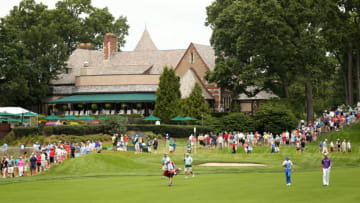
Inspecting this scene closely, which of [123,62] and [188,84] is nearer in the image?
[188,84]

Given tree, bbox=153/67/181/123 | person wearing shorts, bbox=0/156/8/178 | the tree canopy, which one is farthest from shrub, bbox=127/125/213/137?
person wearing shorts, bbox=0/156/8/178

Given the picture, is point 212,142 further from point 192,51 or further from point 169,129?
point 192,51

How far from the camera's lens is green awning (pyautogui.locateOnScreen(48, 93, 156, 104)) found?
7797cm

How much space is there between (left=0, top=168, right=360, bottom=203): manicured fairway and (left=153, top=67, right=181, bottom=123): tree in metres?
34.5

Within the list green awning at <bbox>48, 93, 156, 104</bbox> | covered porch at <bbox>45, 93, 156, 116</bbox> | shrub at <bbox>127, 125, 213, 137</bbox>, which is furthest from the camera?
covered porch at <bbox>45, 93, 156, 116</bbox>

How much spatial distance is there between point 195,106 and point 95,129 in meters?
13.2

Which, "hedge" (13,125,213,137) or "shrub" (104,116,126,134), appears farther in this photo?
"shrub" (104,116,126,134)

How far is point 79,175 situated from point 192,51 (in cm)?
4842

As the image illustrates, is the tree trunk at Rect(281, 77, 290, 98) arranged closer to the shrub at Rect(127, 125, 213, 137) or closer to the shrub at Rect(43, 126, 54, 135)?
the shrub at Rect(127, 125, 213, 137)


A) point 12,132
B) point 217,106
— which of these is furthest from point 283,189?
point 217,106

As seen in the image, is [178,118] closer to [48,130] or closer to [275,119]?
[275,119]

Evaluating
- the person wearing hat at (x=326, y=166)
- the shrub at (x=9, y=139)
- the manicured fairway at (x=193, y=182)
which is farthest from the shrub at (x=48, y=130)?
the person wearing hat at (x=326, y=166)

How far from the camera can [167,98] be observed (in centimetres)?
6906

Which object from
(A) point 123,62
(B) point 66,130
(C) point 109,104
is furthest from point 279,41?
(A) point 123,62
